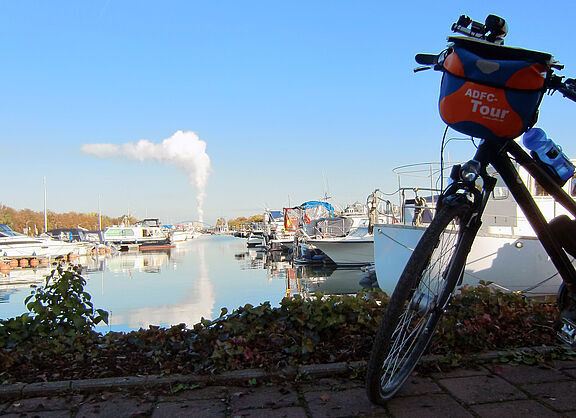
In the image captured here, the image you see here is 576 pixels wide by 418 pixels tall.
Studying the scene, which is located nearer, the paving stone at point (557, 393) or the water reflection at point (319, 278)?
the paving stone at point (557, 393)

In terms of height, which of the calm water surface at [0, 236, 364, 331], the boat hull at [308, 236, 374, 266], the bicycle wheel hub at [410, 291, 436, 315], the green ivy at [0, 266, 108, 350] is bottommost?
the calm water surface at [0, 236, 364, 331]

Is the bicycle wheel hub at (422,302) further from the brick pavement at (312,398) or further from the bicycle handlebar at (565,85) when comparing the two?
the bicycle handlebar at (565,85)

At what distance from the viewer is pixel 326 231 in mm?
30875

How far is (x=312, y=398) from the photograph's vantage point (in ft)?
8.66

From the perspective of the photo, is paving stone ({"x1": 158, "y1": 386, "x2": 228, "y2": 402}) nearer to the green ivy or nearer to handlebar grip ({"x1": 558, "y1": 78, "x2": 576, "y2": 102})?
the green ivy

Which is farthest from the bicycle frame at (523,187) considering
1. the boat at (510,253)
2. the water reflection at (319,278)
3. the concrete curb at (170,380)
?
the water reflection at (319,278)

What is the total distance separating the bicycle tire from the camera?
2.13 metres

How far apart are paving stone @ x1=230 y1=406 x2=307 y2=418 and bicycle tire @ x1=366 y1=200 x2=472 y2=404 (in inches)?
16.0

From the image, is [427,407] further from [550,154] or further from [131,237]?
[131,237]

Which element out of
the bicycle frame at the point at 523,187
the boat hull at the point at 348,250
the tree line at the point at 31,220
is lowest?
the boat hull at the point at 348,250

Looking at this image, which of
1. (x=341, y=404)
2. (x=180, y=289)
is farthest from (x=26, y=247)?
(x=341, y=404)

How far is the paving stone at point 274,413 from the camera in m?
2.43

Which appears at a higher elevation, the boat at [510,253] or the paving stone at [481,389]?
the boat at [510,253]

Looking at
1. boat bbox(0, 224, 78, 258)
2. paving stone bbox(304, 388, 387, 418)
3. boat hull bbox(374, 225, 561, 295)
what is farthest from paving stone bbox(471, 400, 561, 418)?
boat bbox(0, 224, 78, 258)
